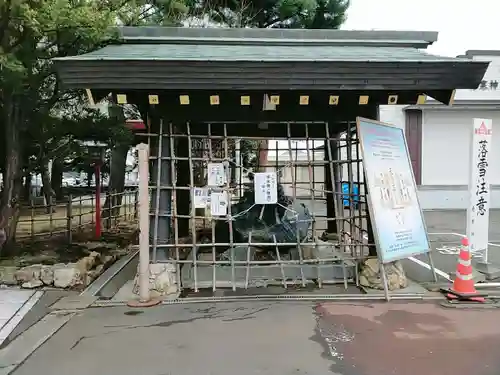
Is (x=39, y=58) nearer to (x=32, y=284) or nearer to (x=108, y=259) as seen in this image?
(x=32, y=284)

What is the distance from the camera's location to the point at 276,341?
4754 millimetres

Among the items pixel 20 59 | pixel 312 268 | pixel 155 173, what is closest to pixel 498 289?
pixel 312 268

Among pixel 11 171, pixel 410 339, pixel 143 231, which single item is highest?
pixel 11 171

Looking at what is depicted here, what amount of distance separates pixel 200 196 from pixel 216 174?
428mm

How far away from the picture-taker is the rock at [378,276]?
263 inches

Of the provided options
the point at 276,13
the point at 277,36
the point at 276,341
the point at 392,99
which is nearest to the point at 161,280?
the point at 276,341

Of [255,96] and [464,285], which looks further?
[255,96]

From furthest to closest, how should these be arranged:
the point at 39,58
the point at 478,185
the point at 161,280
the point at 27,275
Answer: the point at 39,58 → the point at 478,185 → the point at 27,275 → the point at 161,280

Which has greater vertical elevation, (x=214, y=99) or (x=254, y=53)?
(x=254, y=53)

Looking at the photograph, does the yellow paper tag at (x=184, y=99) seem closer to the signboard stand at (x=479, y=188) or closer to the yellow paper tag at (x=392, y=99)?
→ the yellow paper tag at (x=392, y=99)

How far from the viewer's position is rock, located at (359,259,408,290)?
667 cm

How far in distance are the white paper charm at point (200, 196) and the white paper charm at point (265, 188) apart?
0.79 meters

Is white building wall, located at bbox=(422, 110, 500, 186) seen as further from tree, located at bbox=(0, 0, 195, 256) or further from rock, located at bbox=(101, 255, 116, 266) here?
rock, located at bbox=(101, 255, 116, 266)

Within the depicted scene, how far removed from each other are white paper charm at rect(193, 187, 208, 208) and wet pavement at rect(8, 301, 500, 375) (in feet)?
5.06
